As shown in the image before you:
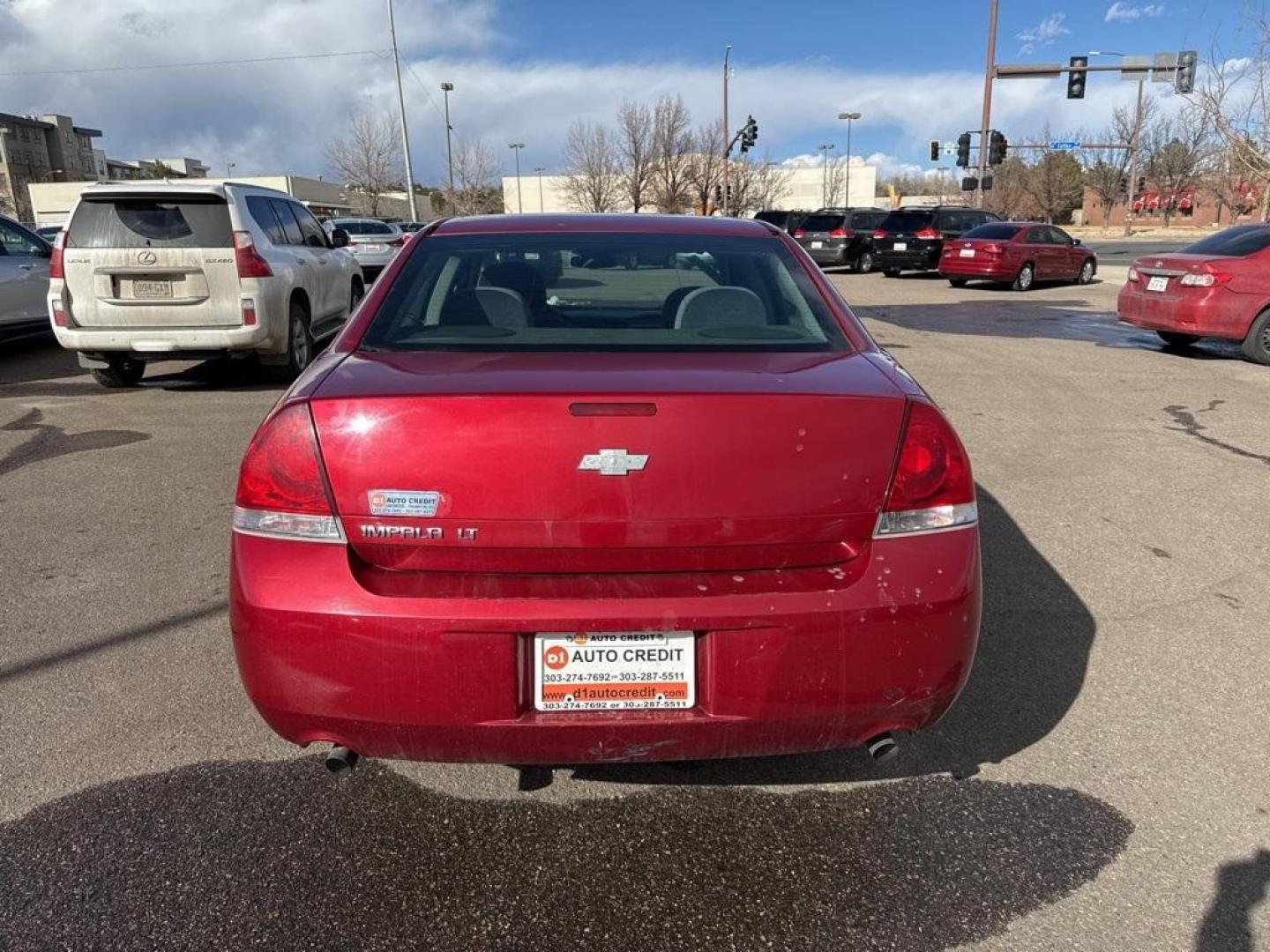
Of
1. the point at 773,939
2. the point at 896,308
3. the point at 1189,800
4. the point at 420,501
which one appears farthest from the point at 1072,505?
the point at 896,308

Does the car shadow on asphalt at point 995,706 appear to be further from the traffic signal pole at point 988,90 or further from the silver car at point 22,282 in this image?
the traffic signal pole at point 988,90

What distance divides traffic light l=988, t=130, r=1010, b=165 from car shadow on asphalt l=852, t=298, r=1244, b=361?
13.4m

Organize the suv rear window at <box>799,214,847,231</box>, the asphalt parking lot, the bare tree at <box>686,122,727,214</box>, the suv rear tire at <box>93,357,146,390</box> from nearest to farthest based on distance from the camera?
1. the asphalt parking lot
2. the suv rear tire at <box>93,357,146,390</box>
3. the suv rear window at <box>799,214,847,231</box>
4. the bare tree at <box>686,122,727,214</box>

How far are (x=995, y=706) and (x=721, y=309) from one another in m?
1.64

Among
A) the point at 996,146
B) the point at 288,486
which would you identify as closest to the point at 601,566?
the point at 288,486

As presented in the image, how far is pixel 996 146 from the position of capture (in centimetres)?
2978

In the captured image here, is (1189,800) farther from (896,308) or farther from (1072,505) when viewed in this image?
(896,308)

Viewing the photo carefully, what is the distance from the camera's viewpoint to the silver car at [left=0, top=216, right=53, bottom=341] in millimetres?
9976

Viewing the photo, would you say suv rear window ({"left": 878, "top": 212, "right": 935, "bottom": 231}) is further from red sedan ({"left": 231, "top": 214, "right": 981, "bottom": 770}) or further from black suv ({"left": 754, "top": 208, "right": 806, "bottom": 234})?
red sedan ({"left": 231, "top": 214, "right": 981, "bottom": 770})

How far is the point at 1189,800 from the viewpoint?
262 cm

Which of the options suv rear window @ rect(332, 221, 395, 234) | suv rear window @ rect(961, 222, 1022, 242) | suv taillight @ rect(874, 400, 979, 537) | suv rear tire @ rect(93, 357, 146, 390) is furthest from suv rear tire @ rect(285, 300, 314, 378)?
suv rear window @ rect(332, 221, 395, 234)

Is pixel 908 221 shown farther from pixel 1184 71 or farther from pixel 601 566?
pixel 601 566

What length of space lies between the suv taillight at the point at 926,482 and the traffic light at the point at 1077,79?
31.8 m

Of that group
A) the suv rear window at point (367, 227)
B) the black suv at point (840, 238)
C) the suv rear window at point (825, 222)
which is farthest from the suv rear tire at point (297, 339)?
the suv rear window at point (825, 222)
